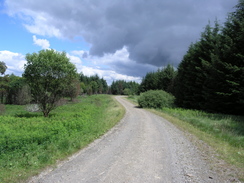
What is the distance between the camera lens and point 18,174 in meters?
4.70

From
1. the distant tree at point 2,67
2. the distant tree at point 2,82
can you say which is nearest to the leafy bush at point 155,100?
the distant tree at point 2,82

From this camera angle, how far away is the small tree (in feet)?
62.0

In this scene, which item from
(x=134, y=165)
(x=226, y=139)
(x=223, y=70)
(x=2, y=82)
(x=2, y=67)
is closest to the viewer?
(x=134, y=165)

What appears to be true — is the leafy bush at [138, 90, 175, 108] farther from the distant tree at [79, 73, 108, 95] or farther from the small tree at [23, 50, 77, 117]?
the distant tree at [79, 73, 108, 95]

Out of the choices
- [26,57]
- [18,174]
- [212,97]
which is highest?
[26,57]

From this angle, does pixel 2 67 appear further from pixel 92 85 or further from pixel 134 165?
pixel 92 85

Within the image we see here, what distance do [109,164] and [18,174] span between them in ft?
8.46

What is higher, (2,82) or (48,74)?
(2,82)

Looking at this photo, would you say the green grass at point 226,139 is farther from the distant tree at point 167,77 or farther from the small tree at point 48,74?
the distant tree at point 167,77

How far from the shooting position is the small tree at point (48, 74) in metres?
18.9

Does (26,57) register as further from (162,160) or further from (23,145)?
(162,160)

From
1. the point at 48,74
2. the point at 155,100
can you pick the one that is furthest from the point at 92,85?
the point at 48,74

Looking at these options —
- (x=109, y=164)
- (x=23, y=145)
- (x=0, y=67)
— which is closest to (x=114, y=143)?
(x=109, y=164)

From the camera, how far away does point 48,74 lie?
770 inches
